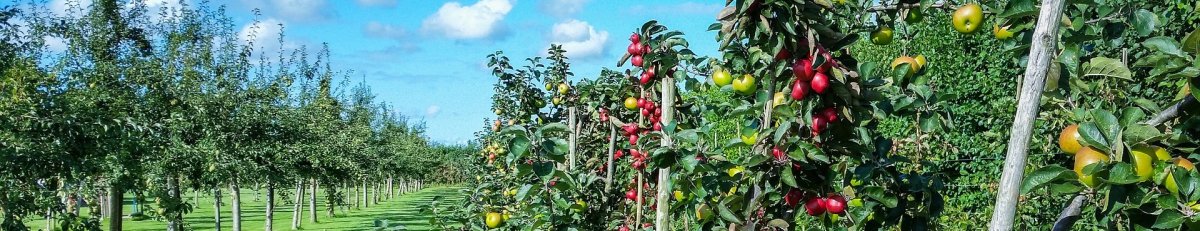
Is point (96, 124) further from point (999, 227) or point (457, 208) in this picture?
point (999, 227)

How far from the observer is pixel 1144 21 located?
1.45 metres

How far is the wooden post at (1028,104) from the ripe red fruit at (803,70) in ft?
2.19

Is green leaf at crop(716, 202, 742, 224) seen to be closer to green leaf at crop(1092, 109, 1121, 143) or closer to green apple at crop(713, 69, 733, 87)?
green apple at crop(713, 69, 733, 87)

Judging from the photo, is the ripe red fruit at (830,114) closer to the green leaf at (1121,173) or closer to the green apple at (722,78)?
the green apple at (722,78)

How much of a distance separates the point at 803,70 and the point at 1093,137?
2.26 feet

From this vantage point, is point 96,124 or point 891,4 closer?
point 891,4

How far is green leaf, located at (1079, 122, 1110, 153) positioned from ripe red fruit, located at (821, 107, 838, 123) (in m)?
0.68

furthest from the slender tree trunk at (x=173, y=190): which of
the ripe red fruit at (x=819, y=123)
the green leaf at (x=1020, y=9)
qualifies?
the green leaf at (x=1020, y=9)

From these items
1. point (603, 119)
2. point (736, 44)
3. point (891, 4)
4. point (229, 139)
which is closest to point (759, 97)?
point (736, 44)

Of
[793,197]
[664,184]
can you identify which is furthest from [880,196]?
[664,184]

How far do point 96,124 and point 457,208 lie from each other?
2568 millimetres

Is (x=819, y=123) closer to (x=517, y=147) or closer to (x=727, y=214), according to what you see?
(x=727, y=214)

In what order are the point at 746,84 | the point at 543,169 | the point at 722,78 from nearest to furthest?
1. the point at 746,84
2. the point at 543,169
3. the point at 722,78

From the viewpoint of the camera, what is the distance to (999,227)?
124 centimetres
